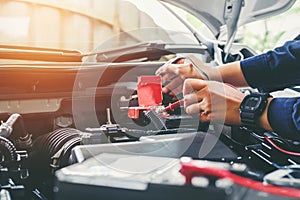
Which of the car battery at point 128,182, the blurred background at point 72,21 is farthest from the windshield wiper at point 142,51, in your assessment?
the car battery at point 128,182

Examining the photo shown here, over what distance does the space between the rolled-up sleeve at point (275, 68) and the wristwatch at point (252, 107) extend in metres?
Result: 0.25

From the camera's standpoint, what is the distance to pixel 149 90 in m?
1.03

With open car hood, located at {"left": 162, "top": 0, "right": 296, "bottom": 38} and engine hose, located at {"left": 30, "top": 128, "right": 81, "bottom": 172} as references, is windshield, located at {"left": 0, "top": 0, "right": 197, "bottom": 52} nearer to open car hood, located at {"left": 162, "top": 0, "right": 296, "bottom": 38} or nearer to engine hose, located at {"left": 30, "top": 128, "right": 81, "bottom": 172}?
open car hood, located at {"left": 162, "top": 0, "right": 296, "bottom": 38}

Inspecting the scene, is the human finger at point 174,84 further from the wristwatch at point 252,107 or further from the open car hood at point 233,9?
the open car hood at point 233,9

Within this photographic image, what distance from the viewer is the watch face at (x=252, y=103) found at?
882mm

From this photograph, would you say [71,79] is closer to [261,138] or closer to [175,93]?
→ [175,93]

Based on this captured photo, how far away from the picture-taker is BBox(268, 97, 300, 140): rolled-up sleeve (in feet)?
2.77

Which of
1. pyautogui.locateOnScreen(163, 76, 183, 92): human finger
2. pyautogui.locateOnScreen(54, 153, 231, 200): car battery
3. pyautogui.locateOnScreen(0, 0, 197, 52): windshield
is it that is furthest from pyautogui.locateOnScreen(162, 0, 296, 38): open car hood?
pyautogui.locateOnScreen(54, 153, 231, 200): car battery

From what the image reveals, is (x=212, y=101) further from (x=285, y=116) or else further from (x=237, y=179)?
(x=237, y=179)

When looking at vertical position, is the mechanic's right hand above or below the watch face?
above

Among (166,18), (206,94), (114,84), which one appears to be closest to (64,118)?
(114,84)

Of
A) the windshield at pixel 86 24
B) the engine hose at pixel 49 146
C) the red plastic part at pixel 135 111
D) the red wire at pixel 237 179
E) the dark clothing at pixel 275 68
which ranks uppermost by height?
the windshield at pixel 86 24

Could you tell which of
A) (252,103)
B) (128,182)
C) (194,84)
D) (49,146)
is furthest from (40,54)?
(128,182)

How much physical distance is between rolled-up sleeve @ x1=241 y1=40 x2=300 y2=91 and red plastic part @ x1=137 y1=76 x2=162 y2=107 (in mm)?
293
